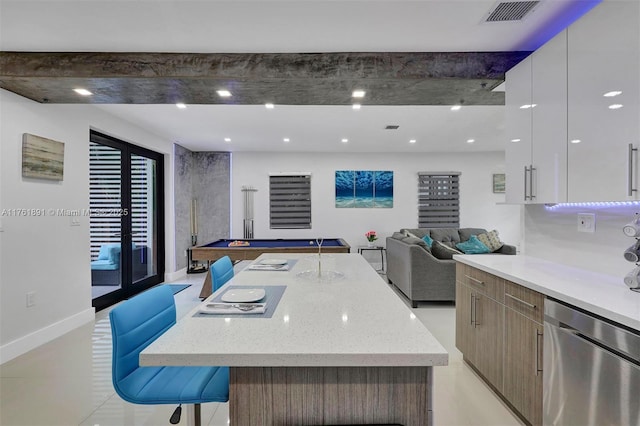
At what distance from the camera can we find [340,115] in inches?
161

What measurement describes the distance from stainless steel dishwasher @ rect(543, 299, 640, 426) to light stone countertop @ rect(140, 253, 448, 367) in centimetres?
84

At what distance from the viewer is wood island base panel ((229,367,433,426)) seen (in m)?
1.01

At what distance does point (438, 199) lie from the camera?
6.83 m

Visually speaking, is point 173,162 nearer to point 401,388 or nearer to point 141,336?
point 141,336

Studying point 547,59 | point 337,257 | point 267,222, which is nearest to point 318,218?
point 267,222

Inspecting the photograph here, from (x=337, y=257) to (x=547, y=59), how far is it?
2097 mm

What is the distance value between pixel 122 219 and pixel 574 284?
5102mm

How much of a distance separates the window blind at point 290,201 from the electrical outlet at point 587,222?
514 cm

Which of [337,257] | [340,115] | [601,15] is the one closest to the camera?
[601,15]

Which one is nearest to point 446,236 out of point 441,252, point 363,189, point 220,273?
point 441,252

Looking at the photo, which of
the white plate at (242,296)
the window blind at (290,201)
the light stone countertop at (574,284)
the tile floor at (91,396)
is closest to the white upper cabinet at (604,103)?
the light stone countertop at (574,284)

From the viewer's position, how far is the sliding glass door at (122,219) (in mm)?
4051

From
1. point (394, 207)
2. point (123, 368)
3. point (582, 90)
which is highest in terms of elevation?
point (582, 90)

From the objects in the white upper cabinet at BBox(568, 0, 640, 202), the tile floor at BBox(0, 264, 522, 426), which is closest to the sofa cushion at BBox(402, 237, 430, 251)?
the tile floor at BBox(0, 264, 522, 426)
